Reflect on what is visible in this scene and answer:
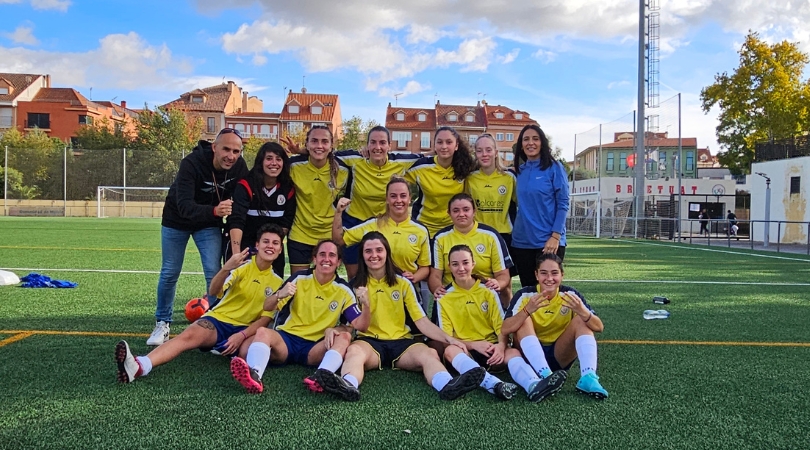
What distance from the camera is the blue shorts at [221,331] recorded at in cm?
407

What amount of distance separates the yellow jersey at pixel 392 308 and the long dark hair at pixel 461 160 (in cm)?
105

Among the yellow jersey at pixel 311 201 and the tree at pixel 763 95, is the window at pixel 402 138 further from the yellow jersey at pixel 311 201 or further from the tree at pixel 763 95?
the yellow jersey at pixel 311 201

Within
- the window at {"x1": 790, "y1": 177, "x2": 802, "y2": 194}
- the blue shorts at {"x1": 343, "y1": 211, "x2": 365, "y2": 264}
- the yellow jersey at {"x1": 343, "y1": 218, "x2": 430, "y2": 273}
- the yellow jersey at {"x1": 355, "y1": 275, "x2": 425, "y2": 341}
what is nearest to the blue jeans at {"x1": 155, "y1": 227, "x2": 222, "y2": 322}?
the blue shorts at {"x1": 343, "y1": 211, "x2": 365, "y2": 264}

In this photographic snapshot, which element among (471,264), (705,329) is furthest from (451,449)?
(705,329)

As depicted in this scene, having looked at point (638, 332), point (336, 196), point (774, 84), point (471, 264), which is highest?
point (774, 84)

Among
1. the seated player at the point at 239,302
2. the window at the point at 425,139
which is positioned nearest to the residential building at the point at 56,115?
the window at the point at 425,139

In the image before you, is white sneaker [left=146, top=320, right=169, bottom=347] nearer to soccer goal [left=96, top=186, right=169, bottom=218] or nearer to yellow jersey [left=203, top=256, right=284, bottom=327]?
yellow jersey [left=203, top=256, right=284, bottom=327]

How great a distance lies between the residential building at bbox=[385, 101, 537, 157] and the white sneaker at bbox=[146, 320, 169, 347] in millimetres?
56262

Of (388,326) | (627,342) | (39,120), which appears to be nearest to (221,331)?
(388,326)

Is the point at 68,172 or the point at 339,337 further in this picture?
the point at 68,172

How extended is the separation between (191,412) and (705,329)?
450 cm

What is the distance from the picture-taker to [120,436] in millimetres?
2684

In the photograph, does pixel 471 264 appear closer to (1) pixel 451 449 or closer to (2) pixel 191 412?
(1) pixel 451 449

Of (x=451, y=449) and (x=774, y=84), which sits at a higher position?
(x=774, y=84)
